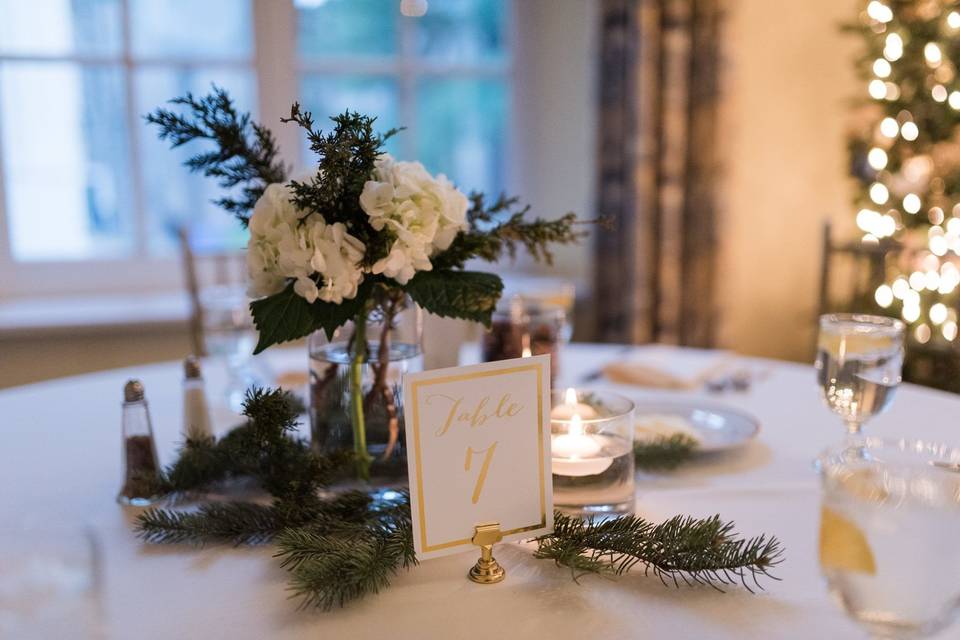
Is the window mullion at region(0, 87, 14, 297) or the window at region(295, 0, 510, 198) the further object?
the window at region(295, 0, 510, 198)

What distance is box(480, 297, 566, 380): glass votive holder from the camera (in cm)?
119

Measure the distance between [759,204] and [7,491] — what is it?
9.24ft

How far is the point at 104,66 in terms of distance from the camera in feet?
8.97

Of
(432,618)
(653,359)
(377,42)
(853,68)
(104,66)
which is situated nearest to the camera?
(432,618)

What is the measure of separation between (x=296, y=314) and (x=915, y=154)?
9.47 ft

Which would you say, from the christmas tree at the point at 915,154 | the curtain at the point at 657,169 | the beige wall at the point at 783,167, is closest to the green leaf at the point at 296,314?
the curtain at the point at 657,169

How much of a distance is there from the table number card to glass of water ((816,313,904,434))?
40cm

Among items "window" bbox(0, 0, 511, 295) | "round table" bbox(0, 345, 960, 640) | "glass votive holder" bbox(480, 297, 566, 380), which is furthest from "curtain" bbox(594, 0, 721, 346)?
"round table" bbox(0, 345, 960, 640)

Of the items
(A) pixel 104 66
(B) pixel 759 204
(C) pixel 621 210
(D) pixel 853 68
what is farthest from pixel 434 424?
(D) pixel 853 68

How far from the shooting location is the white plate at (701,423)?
1048 millimetres

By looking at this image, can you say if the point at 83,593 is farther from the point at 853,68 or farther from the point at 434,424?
the point at 853,68

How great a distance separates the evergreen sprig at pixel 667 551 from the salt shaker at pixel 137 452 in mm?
442

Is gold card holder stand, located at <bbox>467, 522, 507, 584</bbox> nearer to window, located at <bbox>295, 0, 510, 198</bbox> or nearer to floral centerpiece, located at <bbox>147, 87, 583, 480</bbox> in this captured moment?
floral centerpiece, located at <bbox>147, 87, 583, 480</bbox>

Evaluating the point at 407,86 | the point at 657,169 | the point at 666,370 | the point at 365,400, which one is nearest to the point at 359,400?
the point at 365,400
